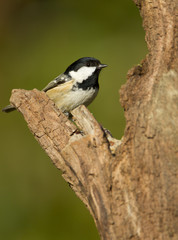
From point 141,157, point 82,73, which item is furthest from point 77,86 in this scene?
point 141,157

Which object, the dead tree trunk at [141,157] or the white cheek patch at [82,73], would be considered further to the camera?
the white cheek patch at [82,73]

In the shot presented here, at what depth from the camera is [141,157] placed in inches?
72.0

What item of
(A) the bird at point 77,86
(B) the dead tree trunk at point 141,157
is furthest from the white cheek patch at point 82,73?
(B) the dead tree trunk at point 141,157

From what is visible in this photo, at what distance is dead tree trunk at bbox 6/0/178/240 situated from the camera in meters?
1.79

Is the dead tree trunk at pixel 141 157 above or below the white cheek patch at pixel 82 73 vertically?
below

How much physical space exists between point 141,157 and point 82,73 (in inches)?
73.0

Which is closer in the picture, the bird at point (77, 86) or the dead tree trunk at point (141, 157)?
the dead tree trunk at point (141, 157)

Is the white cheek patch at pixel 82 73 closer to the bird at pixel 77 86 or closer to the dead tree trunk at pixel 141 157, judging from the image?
the bird at pixel 77 86

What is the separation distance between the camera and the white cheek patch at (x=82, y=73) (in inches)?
139

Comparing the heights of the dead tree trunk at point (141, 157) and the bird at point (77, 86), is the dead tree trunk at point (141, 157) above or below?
below

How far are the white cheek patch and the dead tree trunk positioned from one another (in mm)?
1494

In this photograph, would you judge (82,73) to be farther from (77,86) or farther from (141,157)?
(141,157)

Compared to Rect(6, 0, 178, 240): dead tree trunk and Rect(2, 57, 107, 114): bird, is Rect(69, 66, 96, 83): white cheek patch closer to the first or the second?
Rect(2, 57, 107, 114): bird

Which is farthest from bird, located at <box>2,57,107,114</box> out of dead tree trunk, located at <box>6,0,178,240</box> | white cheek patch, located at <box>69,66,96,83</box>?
dead tree trunk, located at <box>6,0,178,240</box>
